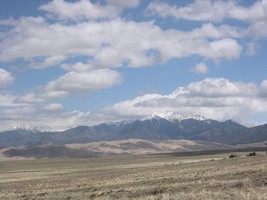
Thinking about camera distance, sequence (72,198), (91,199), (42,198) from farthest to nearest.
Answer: (42,198)
(72,198)
(91,199)

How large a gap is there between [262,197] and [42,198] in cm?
1829

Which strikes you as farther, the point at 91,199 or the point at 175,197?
the point at 91,199

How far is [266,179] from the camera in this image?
32.0 meters

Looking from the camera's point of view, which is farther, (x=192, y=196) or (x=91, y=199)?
(x=91, y=199)

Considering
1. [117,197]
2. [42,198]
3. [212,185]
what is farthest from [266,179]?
[42,198]

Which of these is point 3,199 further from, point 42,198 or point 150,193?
point 150,193

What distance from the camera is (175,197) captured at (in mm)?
26750

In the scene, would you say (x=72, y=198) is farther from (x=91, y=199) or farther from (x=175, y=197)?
(x=175, y=197)

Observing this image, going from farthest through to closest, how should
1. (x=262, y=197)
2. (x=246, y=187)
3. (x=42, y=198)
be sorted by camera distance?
(x=42, y=198) < (x=246, y=187) < (x=262, y=197)

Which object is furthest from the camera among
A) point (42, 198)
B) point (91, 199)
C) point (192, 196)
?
A: point (42, 198)

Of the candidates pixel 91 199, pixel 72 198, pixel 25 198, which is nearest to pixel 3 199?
pixel 25 198

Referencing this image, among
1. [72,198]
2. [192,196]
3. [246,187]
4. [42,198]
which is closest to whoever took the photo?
[192,196]

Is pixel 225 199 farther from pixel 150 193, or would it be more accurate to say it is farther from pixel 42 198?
pixel 42 198

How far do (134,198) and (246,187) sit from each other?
22.8 ft
